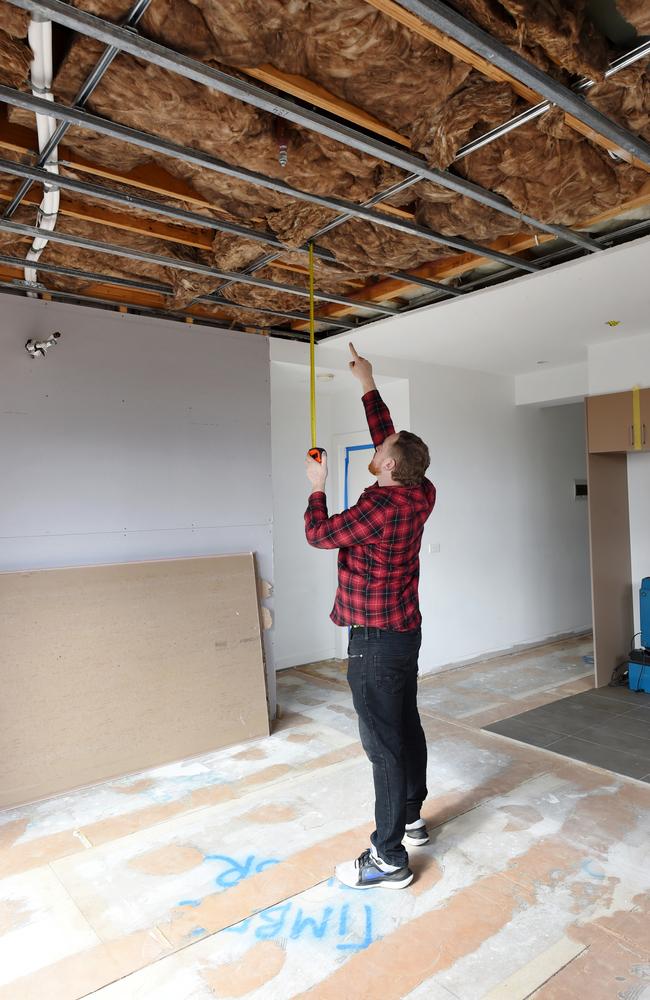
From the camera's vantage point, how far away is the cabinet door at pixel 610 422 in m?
5.00

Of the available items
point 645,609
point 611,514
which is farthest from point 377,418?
point 645,609

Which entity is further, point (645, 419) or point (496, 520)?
point (496, 520)

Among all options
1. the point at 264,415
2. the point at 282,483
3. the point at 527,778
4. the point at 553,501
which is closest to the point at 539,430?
the point at 553,501

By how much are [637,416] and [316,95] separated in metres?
3.80

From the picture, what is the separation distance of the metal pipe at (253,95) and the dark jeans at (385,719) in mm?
1749

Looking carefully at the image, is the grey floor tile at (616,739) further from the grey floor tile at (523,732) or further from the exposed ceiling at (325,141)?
the exposed ceiling at (325,141)

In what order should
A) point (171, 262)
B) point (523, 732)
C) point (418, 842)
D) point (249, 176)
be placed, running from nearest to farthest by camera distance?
point (249, 176), point (418, 842), point (171, 262), point (523, 732)

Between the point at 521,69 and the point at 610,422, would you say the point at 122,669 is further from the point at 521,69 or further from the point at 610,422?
the point at 610,422

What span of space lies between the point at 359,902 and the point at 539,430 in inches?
208

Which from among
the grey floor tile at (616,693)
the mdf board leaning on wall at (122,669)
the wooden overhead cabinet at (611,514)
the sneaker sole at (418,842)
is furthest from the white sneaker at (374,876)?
the wooden overhead cabinet at (611,514)

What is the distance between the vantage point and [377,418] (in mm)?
2992

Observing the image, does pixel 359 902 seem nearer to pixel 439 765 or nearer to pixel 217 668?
pixel 439 765

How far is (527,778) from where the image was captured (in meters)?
3.55

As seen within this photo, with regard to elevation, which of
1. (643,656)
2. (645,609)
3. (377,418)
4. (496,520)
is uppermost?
(377,418)
